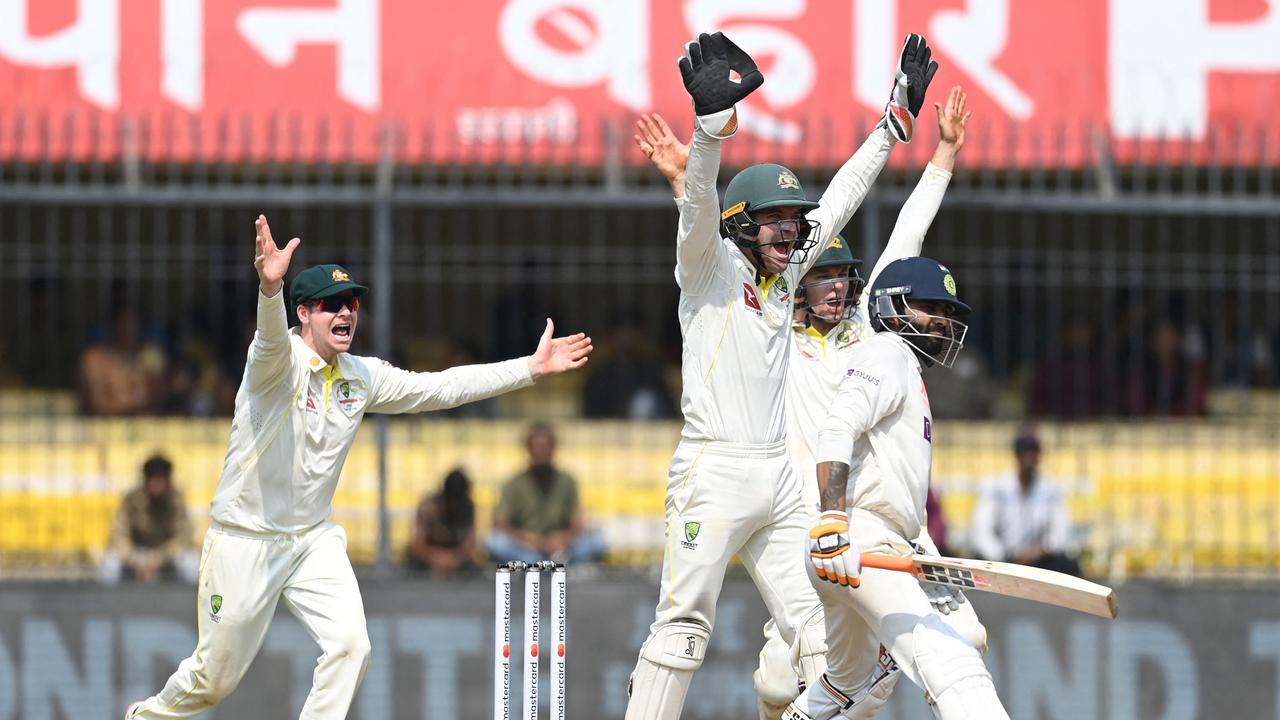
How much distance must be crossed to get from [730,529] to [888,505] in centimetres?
62

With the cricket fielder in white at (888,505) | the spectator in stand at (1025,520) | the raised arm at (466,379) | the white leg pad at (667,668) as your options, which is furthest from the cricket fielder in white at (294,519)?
the spectator in stand at (1025,520)

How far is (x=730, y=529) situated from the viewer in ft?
24.2

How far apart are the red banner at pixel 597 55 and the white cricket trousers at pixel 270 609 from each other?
6365 millimetres

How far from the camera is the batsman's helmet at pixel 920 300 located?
23.8 ft

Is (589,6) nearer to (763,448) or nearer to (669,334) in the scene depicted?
(669,334)

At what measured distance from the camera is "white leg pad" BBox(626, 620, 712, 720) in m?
7.44

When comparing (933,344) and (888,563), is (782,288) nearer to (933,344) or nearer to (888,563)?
(933,344)

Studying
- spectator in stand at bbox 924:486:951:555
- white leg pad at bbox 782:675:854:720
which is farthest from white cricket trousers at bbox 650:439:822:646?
spectator in stand at bbox 924:486:951:555

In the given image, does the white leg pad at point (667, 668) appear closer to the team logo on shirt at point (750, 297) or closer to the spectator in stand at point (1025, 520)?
the team logo on shirt at point (750, 297)

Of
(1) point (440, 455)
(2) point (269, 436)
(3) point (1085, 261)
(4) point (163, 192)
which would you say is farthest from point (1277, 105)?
(2) point (269, 436)

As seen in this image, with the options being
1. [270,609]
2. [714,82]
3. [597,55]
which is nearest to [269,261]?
[270,609]

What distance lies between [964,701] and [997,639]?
4.46 m

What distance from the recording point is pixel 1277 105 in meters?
14.2

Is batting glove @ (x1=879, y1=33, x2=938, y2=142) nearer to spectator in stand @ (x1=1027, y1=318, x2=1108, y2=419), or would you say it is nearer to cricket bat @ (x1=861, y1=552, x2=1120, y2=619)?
cricket bat @ (x1=861, y1=552, x2=1120, y2=619)
